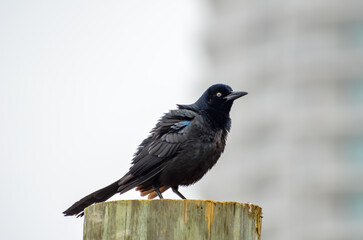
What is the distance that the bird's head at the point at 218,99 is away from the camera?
884 centimetres

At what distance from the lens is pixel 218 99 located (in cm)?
898

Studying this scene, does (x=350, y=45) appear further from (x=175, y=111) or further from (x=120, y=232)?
(x=120, y=232)

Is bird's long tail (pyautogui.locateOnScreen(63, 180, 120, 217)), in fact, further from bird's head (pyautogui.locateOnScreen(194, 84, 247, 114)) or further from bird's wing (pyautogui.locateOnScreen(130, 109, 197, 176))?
bird's head (pyautogui.locateOnScreen(194, 84, 247, 114))

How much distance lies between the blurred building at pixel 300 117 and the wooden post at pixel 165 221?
33.7 meters

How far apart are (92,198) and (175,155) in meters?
0.96

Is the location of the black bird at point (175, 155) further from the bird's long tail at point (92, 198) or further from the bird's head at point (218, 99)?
the bird's head at point (218, 99)

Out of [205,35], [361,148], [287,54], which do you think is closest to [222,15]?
[205,35]

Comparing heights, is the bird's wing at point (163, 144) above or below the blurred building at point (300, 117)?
below

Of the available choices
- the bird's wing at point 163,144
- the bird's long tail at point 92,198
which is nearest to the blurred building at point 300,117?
the bird's wing at point 163,144

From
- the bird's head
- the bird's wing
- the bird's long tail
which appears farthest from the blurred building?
the bird's long tail

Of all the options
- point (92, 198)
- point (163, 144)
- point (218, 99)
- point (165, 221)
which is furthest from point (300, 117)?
point (165, 221)

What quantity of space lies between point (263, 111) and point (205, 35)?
848 cm

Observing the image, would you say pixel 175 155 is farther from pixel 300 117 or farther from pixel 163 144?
pixel 300 117

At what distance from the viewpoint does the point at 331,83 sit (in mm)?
40031
